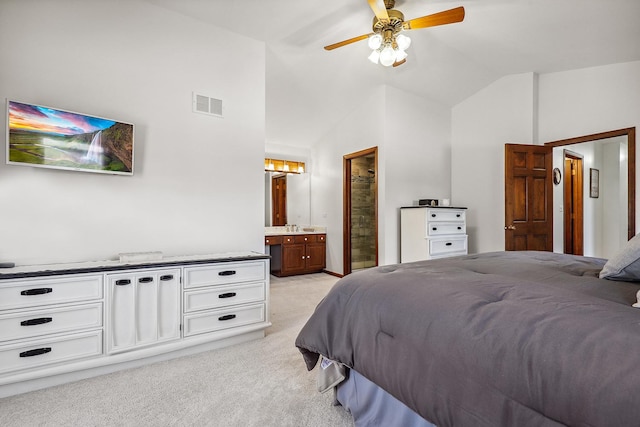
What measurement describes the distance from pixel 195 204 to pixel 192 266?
0.68 meters

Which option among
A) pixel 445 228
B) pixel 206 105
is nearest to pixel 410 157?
pixel 445 228

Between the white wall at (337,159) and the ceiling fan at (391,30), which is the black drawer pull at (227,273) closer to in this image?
the ceiling fan at (391,30)

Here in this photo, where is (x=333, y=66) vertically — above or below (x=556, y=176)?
above

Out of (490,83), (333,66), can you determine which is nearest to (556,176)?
(490,83)

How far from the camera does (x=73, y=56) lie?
2307mm

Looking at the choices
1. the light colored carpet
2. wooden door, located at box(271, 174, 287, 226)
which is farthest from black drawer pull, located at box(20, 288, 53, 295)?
wooden door, located at box(271, 174, 287, 226)

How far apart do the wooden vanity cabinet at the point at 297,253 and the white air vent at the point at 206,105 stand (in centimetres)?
250

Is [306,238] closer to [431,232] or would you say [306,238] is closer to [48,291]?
[431,232]

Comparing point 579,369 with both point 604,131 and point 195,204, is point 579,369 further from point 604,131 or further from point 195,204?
point 604,131

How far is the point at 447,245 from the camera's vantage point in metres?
4.18

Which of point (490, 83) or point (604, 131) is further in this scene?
point (490, 83)

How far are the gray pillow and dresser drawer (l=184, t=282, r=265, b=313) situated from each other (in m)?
2.29

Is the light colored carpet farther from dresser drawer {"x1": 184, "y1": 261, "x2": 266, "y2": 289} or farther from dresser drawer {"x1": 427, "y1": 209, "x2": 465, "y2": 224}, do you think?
dresser drawer {"x1": 427, "y1": 209, "x2": 465, "y2": 224}

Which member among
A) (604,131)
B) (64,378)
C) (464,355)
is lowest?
(64,378)
